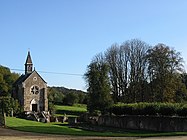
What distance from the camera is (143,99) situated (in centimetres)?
6500

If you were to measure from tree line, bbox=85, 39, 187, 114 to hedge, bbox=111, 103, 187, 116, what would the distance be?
9.13 m

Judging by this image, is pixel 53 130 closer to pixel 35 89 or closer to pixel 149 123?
pixel 149 123

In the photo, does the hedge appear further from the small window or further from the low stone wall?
the small window

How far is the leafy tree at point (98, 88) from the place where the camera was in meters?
64.9

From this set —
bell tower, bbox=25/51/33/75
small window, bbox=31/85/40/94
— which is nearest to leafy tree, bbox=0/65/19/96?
bell tower, bbox=25/51/33/75

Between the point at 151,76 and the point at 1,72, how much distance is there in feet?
133

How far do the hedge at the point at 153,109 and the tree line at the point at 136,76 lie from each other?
9128mm

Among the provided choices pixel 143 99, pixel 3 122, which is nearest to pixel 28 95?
pixel 143 99

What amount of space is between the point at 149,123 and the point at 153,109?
2.26 metres

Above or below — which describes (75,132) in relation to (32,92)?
below

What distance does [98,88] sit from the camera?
65812mm

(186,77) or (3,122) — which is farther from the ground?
(186,77)

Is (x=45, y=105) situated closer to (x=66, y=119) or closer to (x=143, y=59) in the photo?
(x=66, y=119)

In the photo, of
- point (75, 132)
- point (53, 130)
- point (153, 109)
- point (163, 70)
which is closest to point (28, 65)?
point (163, 70)
